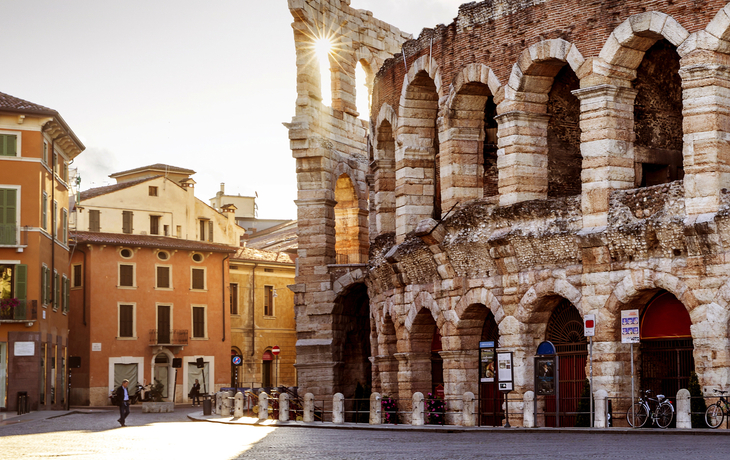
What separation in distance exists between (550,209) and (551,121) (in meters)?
2.87

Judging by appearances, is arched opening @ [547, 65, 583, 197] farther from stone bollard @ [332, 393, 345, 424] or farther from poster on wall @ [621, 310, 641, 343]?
stone bollard @ [332, 393, 345, 424]

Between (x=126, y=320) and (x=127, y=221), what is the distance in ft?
16.9

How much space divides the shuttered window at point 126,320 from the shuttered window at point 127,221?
410 centimetres

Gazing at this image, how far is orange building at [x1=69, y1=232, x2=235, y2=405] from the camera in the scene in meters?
53.8

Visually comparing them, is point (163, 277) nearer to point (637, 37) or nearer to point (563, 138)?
point (563, 138)

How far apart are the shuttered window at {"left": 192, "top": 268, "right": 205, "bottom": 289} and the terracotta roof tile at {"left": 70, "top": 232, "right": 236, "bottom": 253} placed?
1.09 m

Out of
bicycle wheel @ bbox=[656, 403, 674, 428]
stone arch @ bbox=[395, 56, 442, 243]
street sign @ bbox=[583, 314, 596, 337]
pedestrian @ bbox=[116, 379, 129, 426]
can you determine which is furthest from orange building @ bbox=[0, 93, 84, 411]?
bicycle wheel @ bbox=[656, 403, 674, 428]

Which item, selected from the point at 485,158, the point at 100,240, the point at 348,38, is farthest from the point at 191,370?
the point at 485,158

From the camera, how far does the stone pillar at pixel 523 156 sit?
27.2 m

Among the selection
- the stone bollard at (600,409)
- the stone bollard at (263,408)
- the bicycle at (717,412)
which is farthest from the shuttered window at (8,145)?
the bicycle at (717,412)

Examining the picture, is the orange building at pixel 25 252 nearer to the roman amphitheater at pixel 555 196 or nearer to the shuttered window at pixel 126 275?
the shuttered window at pixel 126 275

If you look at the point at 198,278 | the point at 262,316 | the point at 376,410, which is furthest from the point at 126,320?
the point at 376,410

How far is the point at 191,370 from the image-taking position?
56406mm

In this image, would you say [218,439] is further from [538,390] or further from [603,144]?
[603,144]
